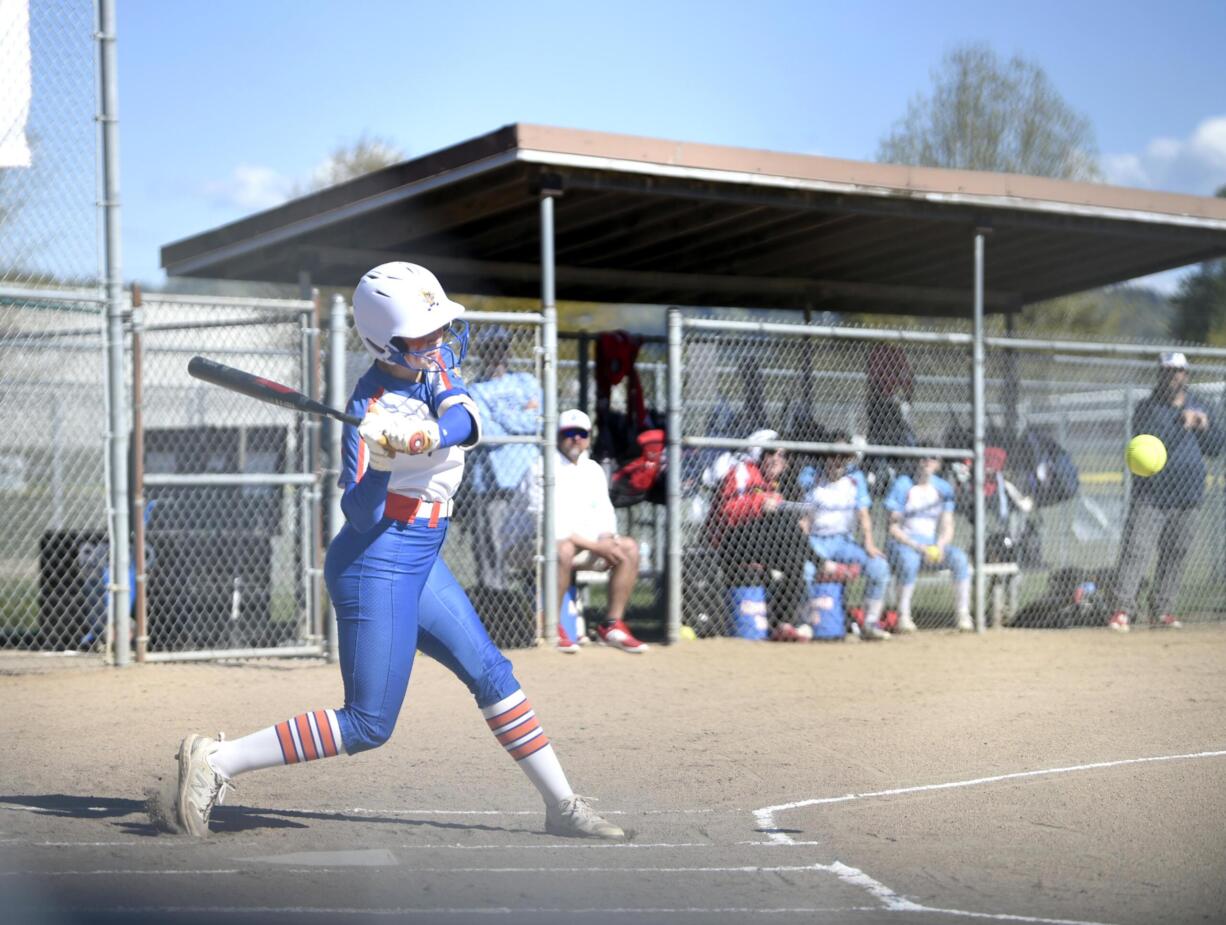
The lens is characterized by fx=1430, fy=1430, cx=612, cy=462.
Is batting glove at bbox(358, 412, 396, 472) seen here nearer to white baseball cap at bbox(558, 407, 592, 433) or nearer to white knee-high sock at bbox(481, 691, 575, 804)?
white knee-high sock at bbox(481, 691, 575, 804)

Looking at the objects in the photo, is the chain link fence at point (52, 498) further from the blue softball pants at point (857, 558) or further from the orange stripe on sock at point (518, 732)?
A: the blue softball pants at point (857, 558)

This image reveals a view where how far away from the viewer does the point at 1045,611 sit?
1248cm

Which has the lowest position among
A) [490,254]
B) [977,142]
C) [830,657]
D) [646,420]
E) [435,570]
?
[830,657]

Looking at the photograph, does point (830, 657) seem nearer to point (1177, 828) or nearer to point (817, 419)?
point (817, 419)

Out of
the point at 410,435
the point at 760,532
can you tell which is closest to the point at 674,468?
the point at 760,532

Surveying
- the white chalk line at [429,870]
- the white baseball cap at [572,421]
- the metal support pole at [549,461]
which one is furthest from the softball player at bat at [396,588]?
the white baseball cap at [572,421]

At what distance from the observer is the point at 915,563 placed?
39.1 feet

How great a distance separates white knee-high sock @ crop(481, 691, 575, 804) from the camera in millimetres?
5047

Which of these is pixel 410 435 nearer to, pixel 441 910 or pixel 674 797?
pixel 441 910

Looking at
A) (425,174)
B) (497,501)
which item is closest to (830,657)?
(497,501)

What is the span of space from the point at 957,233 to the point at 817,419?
2391mm

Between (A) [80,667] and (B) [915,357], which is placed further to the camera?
(B) [915,357]

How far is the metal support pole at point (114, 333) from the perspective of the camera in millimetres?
9094

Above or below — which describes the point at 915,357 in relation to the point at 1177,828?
above
